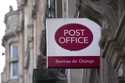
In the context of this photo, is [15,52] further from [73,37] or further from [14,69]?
[73,37]

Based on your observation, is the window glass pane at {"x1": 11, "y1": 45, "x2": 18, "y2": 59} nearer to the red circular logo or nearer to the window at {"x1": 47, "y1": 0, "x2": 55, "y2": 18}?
the window at {"x1": 47, "y1": 0, "x2": 55, "y2": 18}

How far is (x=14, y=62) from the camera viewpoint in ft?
148

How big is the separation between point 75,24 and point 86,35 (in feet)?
1.07

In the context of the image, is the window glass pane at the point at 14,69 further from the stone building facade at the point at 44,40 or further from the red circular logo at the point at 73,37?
the red circular logo at the point at 73,37

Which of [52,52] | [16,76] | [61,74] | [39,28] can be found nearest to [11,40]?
[16,76]

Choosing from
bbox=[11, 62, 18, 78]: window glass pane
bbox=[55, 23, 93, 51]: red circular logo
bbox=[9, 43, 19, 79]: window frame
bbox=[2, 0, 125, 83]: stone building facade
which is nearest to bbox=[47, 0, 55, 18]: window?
bbox=[2, 0, 125, 83]: stone building facade

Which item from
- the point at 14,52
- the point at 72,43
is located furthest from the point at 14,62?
the point at 72,43

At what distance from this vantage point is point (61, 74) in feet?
84.8

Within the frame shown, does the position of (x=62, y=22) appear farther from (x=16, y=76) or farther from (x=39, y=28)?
(x=16, y=76)

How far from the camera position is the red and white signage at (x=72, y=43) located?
1483 centimetres

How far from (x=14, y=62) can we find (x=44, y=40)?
16.6 m

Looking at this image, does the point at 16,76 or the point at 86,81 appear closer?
the point at 86,81

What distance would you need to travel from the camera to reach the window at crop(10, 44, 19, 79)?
44.1m

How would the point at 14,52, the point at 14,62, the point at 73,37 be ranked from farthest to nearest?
the point at 14,52 < the point at 14,62 < the point at 73,37
